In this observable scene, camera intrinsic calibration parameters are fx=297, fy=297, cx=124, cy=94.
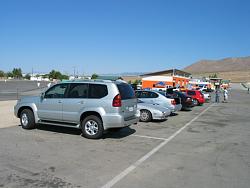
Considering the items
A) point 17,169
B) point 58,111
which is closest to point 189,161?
point 17,169

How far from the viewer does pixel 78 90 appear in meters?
9.60

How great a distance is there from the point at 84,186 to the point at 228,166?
3384 millimetres

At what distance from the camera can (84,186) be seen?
513 centimetres

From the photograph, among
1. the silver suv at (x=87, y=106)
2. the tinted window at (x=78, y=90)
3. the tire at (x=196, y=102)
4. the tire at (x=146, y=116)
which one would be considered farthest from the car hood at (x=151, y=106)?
the tire at (x=196, y=102)

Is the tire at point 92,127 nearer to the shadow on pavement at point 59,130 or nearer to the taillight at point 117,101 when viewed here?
the taillight at point 117,101

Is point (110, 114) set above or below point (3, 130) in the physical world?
above

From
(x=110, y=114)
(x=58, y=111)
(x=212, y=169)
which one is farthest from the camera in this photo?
(x=58, y=111)

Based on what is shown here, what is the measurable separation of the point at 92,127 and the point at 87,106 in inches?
26.4

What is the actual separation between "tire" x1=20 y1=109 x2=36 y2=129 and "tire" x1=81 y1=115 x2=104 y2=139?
2107 mm

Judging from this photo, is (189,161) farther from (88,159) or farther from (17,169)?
(17,169)

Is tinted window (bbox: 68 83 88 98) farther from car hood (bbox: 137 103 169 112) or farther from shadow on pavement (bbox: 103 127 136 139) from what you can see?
car hood (bbox: 137 103 169 112)

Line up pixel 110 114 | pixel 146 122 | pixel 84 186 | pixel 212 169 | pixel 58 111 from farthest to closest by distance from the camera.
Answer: pixel 146 122 < pixel 58 111 < pixel 110 114 < pixel 212 169 < pixel 84 186

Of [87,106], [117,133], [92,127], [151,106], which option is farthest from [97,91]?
[151,106]

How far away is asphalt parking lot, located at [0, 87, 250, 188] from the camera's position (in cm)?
547
